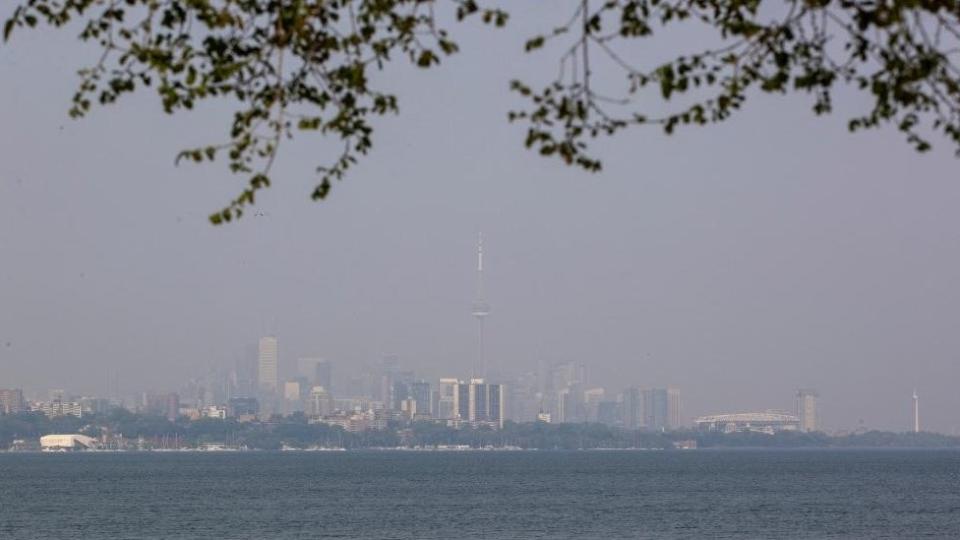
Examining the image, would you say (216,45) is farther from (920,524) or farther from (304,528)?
(920,524)

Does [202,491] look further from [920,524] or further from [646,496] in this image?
[920,524]

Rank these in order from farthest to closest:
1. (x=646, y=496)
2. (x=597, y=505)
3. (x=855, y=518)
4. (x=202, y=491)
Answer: (x=202, y=491) < (x=646, y=496) < (x=597, y=505) < (x=855, y=518)

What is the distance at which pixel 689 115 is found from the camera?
13.7 metres

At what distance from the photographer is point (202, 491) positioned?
527 feet

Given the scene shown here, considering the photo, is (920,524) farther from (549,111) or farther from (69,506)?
(549,111)

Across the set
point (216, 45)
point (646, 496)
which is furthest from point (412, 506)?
point (216, 45)

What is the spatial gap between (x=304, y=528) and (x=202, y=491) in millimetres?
57570

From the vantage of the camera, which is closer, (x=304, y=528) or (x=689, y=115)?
(x=689, y=115)

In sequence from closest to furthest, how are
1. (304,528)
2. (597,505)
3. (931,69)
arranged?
(931,69) → (304,528) → (597,505)

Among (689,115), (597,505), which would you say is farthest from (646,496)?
(689,115)

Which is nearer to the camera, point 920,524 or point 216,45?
point 216,45

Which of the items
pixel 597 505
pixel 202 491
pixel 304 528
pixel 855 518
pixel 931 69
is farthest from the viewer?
pixel 202 491

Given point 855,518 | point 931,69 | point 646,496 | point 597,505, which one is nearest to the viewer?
point 931,69

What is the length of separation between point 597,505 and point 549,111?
4642 inches
